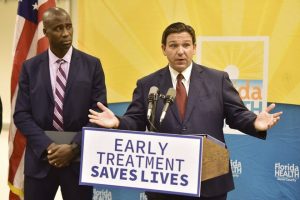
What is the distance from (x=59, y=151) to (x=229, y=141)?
65.6 inches

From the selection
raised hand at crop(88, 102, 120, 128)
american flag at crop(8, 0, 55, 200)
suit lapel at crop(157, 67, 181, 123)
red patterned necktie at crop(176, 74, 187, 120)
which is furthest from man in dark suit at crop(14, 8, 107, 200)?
american flag at crop(8, 0, 55, 200)

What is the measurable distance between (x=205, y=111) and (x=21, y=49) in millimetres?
1998

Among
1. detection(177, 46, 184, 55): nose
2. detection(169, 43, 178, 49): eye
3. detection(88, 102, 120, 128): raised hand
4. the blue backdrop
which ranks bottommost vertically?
the blue backdrop

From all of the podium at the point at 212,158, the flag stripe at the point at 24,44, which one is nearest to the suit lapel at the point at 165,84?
the podium at the point at 212,158

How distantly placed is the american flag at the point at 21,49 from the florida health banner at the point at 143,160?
1788 millimetres

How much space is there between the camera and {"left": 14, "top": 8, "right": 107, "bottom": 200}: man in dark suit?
8.11 ft

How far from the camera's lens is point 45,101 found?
2.46 m

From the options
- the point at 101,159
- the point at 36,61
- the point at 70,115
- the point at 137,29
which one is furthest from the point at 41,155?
the point at 137,29

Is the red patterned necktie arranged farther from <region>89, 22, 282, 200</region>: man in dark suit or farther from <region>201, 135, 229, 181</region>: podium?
<region>201, 135, 229, 181</region>: podium

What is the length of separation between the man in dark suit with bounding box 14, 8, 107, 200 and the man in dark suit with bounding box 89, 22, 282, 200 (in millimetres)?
404

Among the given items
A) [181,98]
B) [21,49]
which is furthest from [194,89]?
[21,49]

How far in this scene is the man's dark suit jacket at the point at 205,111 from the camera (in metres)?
2.07

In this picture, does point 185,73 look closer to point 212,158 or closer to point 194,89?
point 194,89

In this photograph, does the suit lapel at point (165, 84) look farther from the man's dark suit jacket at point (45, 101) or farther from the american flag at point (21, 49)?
the american flag at point (21, 49)
